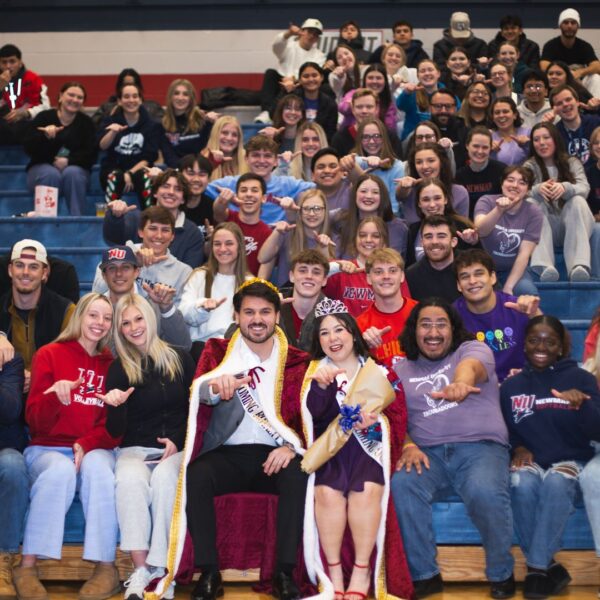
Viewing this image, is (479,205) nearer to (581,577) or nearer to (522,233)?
(522,233)

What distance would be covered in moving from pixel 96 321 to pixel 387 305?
130cm

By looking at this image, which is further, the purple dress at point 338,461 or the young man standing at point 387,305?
the young man standing at point 387,305

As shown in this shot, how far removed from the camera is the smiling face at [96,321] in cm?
469

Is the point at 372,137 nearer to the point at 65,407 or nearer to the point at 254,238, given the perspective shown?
the point at 254,238

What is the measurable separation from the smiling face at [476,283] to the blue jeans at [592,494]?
0.99m

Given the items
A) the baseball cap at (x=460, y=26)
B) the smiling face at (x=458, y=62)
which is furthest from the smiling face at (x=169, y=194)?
the baseball cap at (x=460, y=26)

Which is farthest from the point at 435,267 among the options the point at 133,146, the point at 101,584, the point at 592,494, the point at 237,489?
the point at 133,146

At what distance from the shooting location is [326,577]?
13.8 ft

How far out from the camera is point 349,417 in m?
4.28

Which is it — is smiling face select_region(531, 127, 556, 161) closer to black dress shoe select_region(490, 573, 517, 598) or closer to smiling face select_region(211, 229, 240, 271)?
smiling face select_region(211, 229, 240, 271)

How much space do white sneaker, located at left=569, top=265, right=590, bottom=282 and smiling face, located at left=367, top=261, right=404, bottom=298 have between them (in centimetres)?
146

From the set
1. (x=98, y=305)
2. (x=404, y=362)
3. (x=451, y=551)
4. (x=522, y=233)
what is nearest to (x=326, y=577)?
(x=451, y=551)

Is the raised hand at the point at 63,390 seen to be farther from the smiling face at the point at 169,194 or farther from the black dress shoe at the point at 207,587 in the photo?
the smiling face at the point at 169,194

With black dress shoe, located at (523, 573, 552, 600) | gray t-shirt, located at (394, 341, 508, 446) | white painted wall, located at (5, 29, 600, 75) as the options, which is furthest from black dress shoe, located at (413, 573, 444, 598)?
white painted wall, located at (5, 29, 600, 75)
